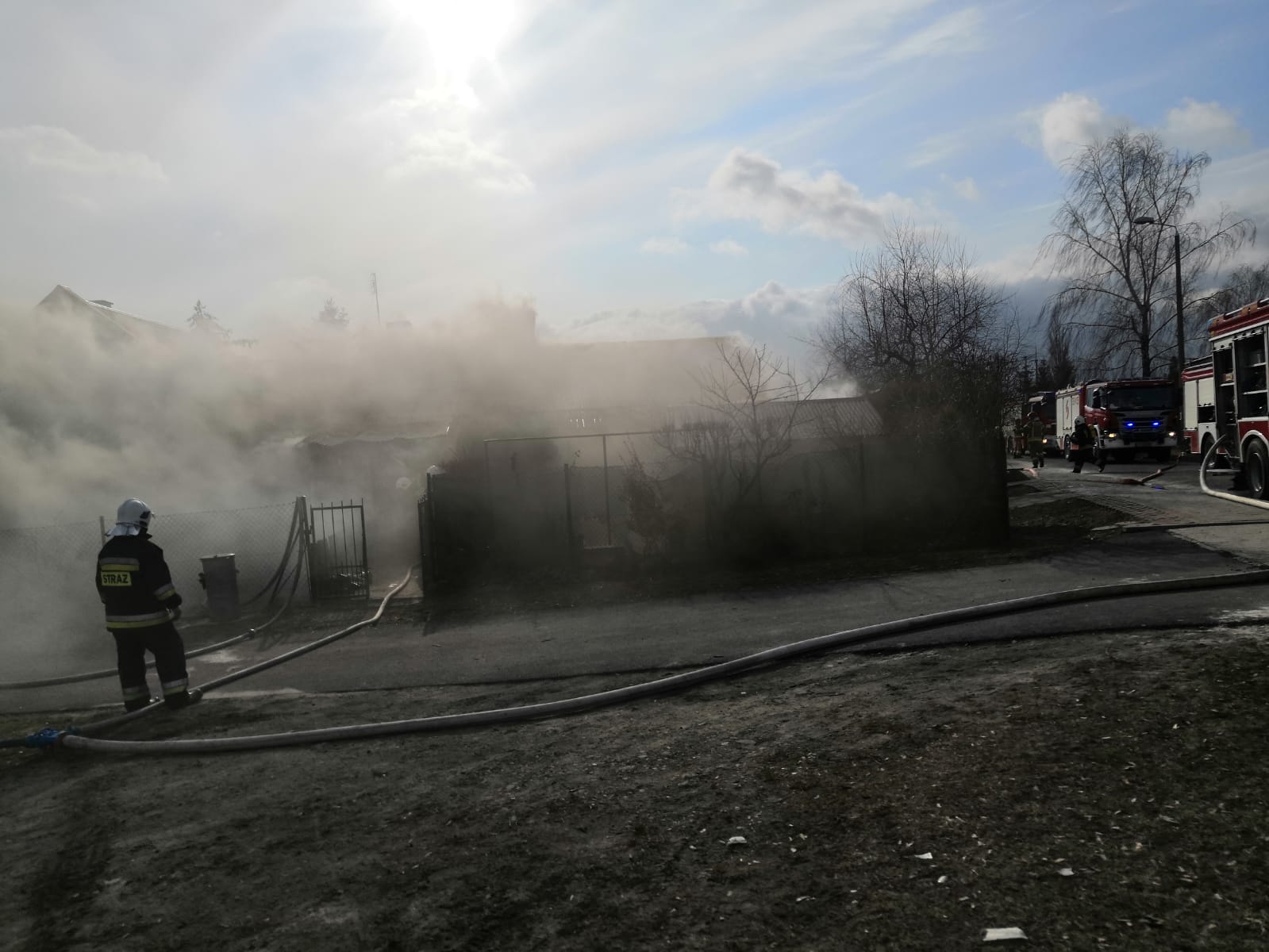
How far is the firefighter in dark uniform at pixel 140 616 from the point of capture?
764cm

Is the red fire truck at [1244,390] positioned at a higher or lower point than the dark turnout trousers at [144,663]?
higher

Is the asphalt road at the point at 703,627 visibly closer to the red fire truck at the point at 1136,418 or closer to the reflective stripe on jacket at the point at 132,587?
the reflective stripe on jacket at the point at 132,587

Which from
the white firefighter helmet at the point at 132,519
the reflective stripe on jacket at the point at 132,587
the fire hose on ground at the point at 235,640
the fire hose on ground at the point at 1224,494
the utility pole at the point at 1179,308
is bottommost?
the fire hose on ground at the point at 235,640

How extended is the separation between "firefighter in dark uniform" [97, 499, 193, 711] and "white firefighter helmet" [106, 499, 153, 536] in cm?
8

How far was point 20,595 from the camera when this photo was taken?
12.9 metres

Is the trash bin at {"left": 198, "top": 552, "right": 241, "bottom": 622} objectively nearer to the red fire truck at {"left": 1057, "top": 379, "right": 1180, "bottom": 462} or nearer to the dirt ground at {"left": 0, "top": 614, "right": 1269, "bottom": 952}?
the dirt ground at {"left": 0, "top": 614, "right": 1269, "bottom": 952}

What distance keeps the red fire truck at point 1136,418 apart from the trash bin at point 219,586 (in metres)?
24.6

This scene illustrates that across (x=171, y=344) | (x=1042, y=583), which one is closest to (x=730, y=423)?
(x=1042, y=583)

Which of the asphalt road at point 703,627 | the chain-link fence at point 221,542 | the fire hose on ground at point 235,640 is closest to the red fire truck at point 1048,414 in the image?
the asphalt road at point 703,627

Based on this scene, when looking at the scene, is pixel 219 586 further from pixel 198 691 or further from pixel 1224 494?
pixel 1224 494

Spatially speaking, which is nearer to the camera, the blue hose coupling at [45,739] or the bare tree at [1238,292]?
the blue hose coupling at [45,739]

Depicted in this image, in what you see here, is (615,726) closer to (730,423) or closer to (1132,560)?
(1132,560)

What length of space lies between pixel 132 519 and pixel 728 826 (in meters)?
6.08

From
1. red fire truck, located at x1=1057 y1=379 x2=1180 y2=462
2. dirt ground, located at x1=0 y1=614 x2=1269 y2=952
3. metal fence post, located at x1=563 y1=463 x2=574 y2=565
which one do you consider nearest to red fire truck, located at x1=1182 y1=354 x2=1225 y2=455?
red fire truck, located at x1=1057 y1=379 x2=1180 y2=462
